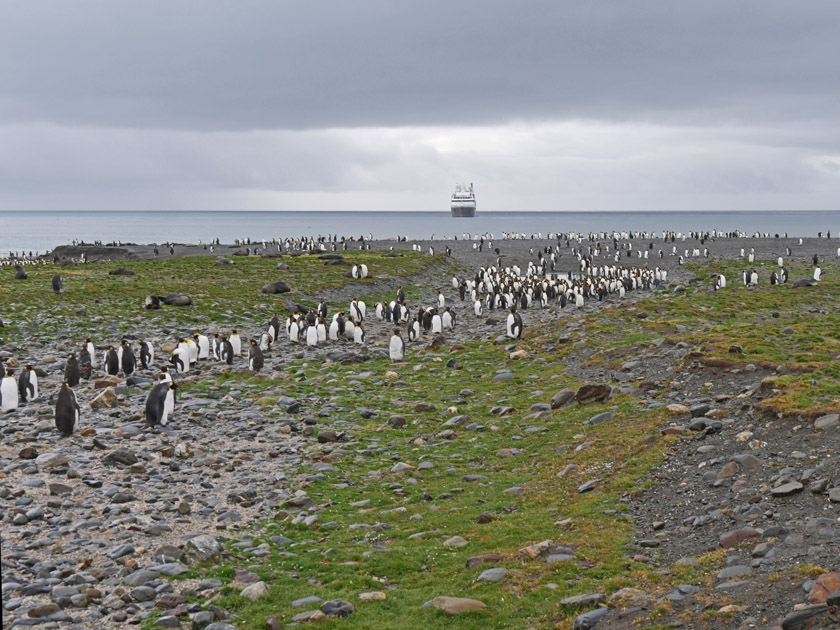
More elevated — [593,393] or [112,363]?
[593,393]

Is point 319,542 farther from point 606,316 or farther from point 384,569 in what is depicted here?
point 606,316

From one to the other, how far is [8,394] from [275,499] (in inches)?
334

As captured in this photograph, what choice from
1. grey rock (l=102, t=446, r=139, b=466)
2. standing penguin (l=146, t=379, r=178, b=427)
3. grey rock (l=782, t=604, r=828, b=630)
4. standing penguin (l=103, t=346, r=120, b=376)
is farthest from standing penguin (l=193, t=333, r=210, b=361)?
grey rock (l=782, t=604, r=828, b=630)

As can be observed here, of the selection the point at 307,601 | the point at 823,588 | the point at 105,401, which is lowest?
the point at 307,601

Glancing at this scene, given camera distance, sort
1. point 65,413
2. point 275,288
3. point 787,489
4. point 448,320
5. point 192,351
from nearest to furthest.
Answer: point 787,489
point 65,413
point 192,351
point 448,320
point 275,288

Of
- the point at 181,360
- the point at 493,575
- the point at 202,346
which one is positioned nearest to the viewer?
the point at 493,575

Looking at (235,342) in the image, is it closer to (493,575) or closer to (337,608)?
(337,608)

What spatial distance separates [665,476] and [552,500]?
1.54 meters

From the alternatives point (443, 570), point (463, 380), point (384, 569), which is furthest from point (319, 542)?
point (463, 380)

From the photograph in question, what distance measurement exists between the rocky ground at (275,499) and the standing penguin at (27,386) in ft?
1.12

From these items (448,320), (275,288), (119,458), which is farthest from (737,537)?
(275,288)

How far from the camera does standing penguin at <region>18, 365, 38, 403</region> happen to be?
666 inches

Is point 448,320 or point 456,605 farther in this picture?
point 448,320

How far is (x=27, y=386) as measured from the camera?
16.9 m
